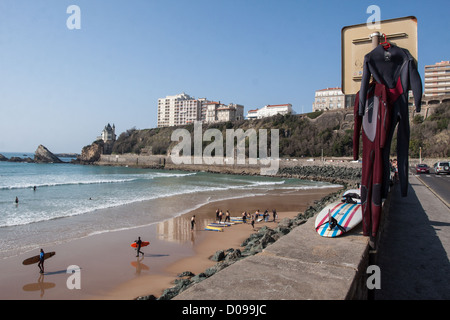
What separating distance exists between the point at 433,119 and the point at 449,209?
236ft

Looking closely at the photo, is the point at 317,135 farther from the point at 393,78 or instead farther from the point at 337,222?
the point at 393,78

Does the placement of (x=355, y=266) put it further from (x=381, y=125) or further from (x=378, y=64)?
(x=378, y=64)

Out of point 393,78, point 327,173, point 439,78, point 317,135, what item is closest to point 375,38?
point 393,78

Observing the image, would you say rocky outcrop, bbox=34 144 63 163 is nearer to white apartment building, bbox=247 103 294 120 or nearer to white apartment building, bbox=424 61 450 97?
white apartment building, bbox=247 103 294 120

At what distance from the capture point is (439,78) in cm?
9694

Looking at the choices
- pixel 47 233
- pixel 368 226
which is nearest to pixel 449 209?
pixel 368 226

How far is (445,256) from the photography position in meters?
5.48

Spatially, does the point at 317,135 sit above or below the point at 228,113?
below

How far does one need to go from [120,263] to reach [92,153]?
110 m

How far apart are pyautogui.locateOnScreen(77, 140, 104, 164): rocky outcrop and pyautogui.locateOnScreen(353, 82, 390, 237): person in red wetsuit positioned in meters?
117

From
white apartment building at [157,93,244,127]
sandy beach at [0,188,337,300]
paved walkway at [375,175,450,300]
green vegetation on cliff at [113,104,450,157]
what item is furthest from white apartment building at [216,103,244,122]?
paved walkway at [375,175,450,300]

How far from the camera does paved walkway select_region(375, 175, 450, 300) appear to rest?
4.23 m

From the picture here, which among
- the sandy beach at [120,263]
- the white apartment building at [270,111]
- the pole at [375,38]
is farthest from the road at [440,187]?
the white apartment building at [270,111]
